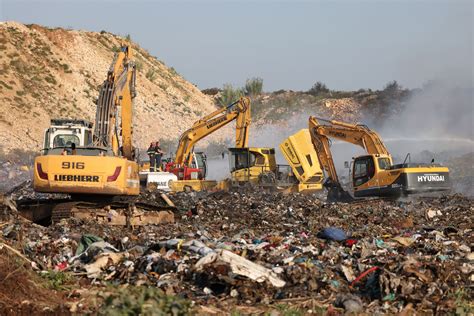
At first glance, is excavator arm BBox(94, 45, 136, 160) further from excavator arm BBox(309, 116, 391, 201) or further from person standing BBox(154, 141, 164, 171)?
excavator arm BBox(309, 116, 391, 201)

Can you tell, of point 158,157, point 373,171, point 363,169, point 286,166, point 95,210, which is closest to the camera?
point 95,210

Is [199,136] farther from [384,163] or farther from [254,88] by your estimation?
[254,88]

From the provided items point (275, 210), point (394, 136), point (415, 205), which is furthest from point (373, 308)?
point (394, 136)

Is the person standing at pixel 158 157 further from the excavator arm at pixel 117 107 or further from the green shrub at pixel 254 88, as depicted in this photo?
the green shrub at pixel 254 88

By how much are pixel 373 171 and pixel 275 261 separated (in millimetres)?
15342

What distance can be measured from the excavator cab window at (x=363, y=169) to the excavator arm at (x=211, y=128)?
4.88 meters

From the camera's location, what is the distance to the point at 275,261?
9.94 meters

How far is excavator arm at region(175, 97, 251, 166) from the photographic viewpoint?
93.3 ft

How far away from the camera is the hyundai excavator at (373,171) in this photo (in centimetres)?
2370

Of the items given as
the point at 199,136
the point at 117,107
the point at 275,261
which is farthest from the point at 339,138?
the point at 275,261

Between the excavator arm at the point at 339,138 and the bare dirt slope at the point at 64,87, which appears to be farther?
the bare dirt slope at the point at 64,87

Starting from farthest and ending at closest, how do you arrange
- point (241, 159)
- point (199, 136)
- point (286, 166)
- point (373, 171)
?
point (199, 136)
point (286, 166)
point (241, 159)
point (373, 171)

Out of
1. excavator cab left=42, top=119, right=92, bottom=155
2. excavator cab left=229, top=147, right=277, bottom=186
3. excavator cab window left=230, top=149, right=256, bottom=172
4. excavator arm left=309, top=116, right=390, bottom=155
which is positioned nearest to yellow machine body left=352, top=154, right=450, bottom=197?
excavator arm left=309, top=116, right=390, bottom=155

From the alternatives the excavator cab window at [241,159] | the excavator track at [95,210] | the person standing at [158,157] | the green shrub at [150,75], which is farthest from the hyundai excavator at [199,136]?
the green shrub at [150,75]
